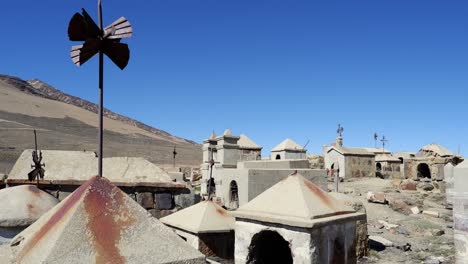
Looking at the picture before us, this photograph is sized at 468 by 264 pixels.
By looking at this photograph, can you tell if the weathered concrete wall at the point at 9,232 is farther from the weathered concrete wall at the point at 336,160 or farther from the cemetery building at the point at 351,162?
the weathered concrete wall at the point at 336,160

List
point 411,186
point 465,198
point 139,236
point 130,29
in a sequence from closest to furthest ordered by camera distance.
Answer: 1. point 139,236
2. point 130,29
3. point 465,198
4. point 411,186

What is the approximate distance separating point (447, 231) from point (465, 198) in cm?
1486

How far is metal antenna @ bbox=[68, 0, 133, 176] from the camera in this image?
120 inches

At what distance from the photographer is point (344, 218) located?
6.88m

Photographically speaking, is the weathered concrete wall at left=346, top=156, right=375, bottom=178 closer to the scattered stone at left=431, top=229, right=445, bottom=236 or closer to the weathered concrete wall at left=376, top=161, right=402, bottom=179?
the weathered concrete wall at left=376, top=161, right=402, bottom=179

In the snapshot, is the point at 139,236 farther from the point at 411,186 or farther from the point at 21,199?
the point at 411,186

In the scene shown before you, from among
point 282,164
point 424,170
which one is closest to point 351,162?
point 424,170

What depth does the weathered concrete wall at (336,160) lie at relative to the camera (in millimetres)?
39625

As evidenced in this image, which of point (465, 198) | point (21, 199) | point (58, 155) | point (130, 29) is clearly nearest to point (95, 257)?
point (130, 29)

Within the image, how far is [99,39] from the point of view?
3.14m

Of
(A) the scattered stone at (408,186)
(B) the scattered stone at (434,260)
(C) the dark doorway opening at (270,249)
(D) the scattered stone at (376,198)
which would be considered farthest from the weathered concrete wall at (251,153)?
(C) the dark doorway opening at (270,249)

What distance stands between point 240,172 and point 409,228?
856cm

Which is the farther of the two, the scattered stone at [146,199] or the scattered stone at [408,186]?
the scattered stone at [408,186]

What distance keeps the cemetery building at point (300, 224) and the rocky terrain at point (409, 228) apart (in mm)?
5542
